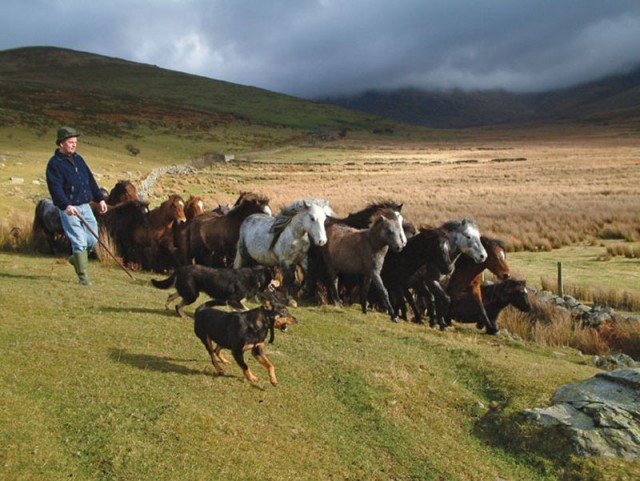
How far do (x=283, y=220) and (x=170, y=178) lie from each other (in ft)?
115

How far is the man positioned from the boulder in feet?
26.5

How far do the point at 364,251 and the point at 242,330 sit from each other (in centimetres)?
616

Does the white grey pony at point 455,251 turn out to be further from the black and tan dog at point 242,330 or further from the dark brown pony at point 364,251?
the black and tan dog at point 242,330

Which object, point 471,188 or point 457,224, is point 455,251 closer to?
point 457,224

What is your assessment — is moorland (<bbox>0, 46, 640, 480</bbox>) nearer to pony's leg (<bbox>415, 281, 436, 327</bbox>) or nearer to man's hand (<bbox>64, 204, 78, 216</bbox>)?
pony's leg (<bbox>415, 281, 436, 327</bbox>)

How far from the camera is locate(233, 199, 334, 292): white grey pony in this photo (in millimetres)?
12273

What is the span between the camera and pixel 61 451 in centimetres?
556

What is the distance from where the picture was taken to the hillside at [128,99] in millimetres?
78375

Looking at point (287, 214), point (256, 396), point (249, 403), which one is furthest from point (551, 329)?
point (249, 403)

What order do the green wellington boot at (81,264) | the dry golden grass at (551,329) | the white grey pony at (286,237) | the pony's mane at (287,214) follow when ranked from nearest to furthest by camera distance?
the green wellington boot at (81,264) < the white grey pony at (286,237) < the dry golden grass at (551,329) < the pony's mane at (287,214)

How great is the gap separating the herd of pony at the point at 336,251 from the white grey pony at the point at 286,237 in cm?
2

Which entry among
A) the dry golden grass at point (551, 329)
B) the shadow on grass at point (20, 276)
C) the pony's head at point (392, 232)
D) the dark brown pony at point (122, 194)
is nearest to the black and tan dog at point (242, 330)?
the pony's head at point (392, 232)

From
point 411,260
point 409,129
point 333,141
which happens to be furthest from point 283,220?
point 409,129

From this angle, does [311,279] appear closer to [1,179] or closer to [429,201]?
[1,179]
